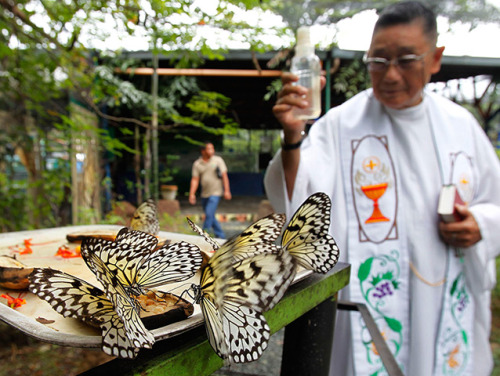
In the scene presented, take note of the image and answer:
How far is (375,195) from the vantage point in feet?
6.19

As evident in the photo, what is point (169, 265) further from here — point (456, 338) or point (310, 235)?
point (456, 338)

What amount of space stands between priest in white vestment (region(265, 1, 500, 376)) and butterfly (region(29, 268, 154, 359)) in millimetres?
1204

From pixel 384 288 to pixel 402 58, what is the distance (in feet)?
3.50

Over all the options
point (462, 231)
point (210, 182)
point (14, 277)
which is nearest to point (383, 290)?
point (462, 231)

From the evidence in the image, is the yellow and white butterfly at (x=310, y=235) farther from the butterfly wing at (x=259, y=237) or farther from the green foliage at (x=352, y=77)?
the green foliage at (x=352, y=77)

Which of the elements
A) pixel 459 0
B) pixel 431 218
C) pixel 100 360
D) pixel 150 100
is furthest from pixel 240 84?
pixel 431 218

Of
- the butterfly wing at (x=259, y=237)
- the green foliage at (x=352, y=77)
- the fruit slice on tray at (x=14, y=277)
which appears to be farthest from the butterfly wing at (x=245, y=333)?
the green foliage at (x=352, y=77)

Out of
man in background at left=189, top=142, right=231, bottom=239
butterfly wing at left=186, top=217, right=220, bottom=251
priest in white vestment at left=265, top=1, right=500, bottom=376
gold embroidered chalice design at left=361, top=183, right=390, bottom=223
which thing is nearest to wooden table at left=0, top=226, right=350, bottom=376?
butterfly wing at left=186, top=217, right=220, bottom=251

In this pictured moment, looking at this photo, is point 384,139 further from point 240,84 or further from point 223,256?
point 240,84

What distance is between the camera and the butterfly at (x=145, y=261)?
1.90 feet

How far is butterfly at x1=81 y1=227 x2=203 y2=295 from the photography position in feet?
1.90

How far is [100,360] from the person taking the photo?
317 centimetres

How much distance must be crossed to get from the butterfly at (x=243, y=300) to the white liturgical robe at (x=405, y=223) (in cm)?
116

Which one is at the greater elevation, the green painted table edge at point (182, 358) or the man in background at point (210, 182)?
the green painted table edge at point (182, 358)
